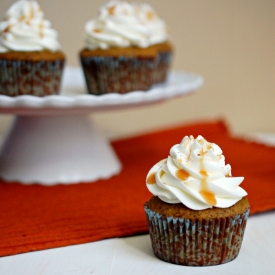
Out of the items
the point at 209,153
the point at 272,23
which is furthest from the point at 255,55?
the point at 209,153

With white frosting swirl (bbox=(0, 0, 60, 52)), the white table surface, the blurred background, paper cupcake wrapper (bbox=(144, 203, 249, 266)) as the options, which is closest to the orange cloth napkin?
the white table surface

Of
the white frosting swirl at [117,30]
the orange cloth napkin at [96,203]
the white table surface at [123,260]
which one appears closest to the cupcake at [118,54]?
the white frosting swirl at [117,30]

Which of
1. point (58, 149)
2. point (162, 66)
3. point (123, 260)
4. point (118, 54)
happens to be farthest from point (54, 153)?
point (123, 260)

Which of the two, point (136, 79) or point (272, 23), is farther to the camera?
point (272, 23)

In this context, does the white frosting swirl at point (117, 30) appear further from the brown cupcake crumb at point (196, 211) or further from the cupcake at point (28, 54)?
the brown cupcake crumb at point (196, 211)

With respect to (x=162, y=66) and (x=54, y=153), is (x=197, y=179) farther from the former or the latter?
(x=162, y=66)

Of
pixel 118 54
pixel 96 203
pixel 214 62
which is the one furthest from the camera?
pixel 214 62

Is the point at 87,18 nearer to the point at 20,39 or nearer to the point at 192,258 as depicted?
the point at 20,39

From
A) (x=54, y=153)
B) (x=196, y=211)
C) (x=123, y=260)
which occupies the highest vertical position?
(x=196, y=211)
